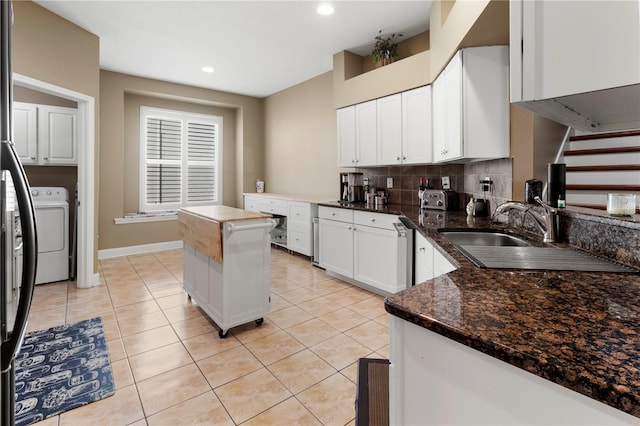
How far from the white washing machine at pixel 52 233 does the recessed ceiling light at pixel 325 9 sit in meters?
3.73

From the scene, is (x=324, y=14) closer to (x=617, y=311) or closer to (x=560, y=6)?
(x=560, y=6)

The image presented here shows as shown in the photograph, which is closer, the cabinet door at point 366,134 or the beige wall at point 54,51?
the beige wall at point 54,51

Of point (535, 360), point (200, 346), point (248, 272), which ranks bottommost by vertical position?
point (200, 346)

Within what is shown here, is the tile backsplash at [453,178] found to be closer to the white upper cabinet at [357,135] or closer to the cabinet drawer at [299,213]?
the white upper cabinet at [357,135]

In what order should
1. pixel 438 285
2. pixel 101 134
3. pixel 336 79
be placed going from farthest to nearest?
pixel 101 134 < pixel 336 79 < pixel 438 285

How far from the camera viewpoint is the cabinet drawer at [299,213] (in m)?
4.57

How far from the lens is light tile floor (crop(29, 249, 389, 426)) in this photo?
172 cm

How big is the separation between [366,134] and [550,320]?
11.1ft

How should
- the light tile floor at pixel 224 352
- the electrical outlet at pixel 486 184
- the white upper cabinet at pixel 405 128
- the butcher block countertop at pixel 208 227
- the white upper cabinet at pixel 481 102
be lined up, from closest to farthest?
the light tile floor at pixel 224 352
the white upper cabinet at pixel 481 102
the butcher block countertop at pixel 208 227
the electrical outlet at pixel 486 184
the white upper cabinet at pixel 405 128

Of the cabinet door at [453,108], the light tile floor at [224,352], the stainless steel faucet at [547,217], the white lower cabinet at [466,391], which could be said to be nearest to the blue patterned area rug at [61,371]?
the light tile floor at [224,352]

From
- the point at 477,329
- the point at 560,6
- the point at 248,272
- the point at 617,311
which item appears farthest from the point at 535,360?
the point at 248,272

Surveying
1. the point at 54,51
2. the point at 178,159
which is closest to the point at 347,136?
the point at 54,51

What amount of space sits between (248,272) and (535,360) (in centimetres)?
229

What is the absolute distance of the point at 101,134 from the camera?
4.88 meters
